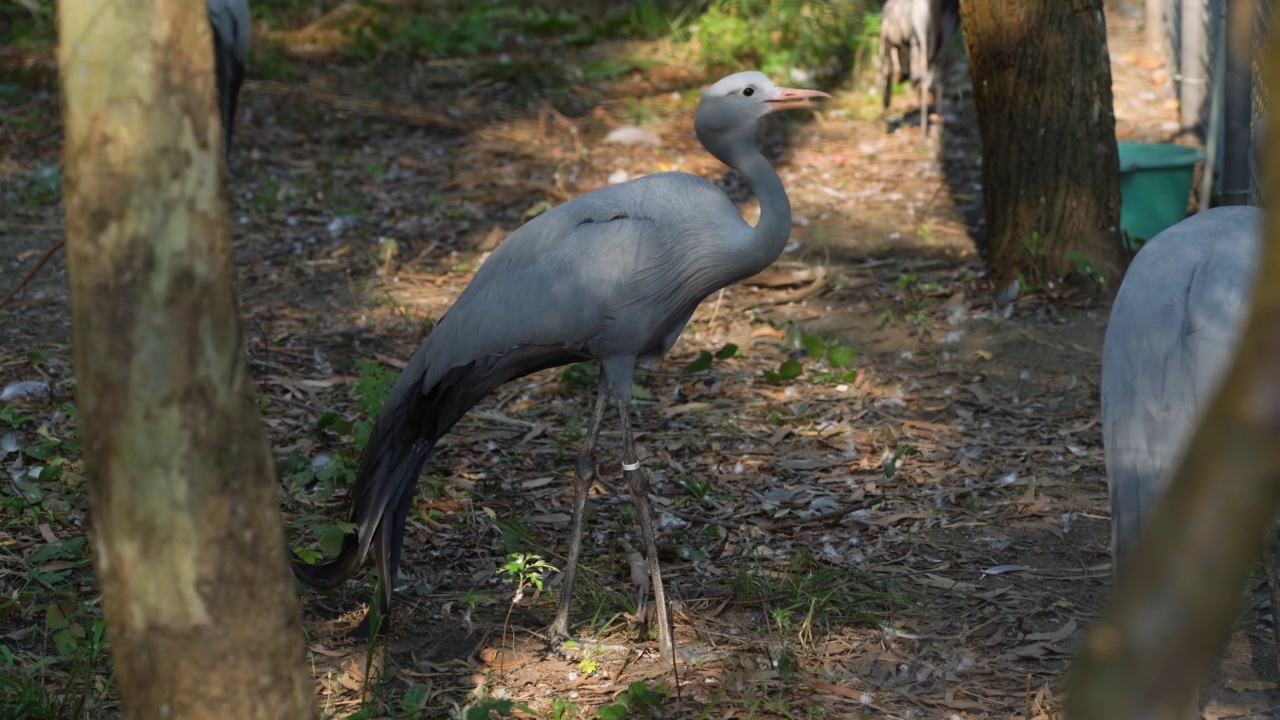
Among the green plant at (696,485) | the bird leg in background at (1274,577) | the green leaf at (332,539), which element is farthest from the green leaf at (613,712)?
the bird leg in background at (1274,577)

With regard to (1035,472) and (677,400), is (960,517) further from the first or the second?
(677,400)

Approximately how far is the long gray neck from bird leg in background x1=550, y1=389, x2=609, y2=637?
591mm

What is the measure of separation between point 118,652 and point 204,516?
0.97ft

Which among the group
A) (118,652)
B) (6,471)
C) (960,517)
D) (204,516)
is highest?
(204,516)

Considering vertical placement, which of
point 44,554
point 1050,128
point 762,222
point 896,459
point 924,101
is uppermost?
point 762,222

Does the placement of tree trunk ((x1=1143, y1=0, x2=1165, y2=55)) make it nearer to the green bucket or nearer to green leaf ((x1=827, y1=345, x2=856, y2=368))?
the green bucket

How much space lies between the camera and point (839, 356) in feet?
18.8

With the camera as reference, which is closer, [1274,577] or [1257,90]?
[1274,577]

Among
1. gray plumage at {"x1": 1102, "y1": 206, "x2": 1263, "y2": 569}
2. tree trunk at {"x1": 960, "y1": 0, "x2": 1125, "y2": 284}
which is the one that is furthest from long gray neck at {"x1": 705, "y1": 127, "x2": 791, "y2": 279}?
tree trunk at {"x1": 960, "y1": 0, "x2": 1125, "y2": 284}

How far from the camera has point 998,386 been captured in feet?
18.2

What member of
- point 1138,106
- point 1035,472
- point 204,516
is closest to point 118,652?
point 204,516

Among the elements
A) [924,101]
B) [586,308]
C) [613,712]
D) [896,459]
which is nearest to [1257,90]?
[896,459]

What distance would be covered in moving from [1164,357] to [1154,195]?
3550 millimetres

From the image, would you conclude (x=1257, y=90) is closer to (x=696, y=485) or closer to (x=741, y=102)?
(x=741, y=102)
